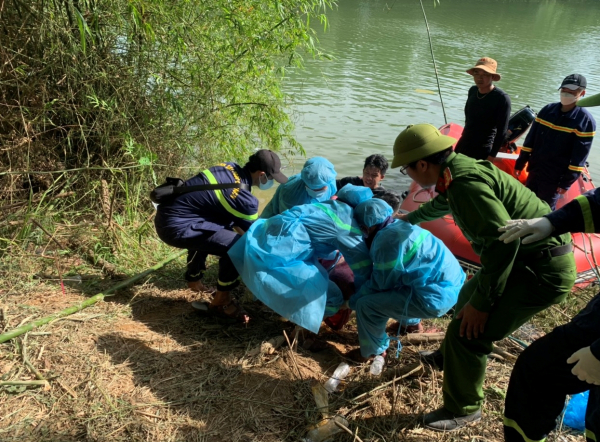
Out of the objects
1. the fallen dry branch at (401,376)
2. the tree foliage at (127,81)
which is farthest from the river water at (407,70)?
the fallen dry branch at (401,376)

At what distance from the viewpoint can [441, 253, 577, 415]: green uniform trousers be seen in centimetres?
232

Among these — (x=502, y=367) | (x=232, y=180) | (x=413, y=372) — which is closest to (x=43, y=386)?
(x=232, y=180)

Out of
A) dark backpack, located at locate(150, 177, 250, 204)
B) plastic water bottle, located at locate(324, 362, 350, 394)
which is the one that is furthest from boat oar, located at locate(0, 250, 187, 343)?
plastic water bottle, located at locate(324, 362, 350, 394)

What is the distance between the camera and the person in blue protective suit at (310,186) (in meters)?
3.64

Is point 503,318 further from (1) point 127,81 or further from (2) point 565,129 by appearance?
(1) point 127,81


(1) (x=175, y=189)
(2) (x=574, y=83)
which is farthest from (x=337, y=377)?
(2) (x=574, y=83)

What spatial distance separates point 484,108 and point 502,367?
2.96 m

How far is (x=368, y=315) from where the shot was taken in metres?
3.12

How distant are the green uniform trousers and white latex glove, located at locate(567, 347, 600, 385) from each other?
52cm

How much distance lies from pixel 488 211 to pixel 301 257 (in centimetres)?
139

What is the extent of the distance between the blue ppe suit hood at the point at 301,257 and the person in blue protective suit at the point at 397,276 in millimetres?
128

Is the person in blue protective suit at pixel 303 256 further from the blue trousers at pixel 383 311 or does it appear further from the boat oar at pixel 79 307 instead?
the boat oar at pixel 79 307

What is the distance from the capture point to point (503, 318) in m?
2.37

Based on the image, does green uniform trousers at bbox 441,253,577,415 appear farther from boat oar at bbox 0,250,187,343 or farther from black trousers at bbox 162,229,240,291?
boat oar at bbox 0,250,187,343
